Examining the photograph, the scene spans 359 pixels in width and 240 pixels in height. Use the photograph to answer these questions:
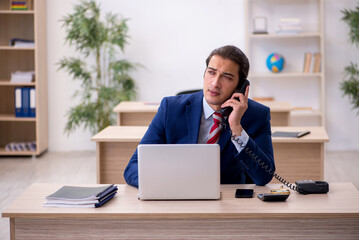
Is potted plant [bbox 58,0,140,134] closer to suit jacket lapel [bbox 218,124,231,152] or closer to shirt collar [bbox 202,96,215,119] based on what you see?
shirt collar [bbox 202,96,215,119]

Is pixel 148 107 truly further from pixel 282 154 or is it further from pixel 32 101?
pixel 32 101

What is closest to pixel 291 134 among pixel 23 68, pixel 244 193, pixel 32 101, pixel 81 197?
pixel 244 193

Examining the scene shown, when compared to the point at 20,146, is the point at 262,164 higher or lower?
higher

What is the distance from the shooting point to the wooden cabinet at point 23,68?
6.22 meters

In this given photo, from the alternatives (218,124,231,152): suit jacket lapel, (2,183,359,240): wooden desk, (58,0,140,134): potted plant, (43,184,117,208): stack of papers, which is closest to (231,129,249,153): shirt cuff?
(218,124,231,152): suit jacket lapel

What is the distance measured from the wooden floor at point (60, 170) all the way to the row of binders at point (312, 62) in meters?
1.05

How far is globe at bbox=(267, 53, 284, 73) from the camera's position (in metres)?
6.40

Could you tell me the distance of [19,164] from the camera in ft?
19.5

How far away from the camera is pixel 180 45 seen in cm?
662

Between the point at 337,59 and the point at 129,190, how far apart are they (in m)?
4.97

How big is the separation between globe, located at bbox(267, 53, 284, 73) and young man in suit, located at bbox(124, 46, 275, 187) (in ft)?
13.1

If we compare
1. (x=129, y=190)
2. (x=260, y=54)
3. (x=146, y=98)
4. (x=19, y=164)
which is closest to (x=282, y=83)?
(x=260, y=54)

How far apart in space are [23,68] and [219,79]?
4.73 m

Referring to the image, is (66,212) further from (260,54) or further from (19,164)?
(260,54)
